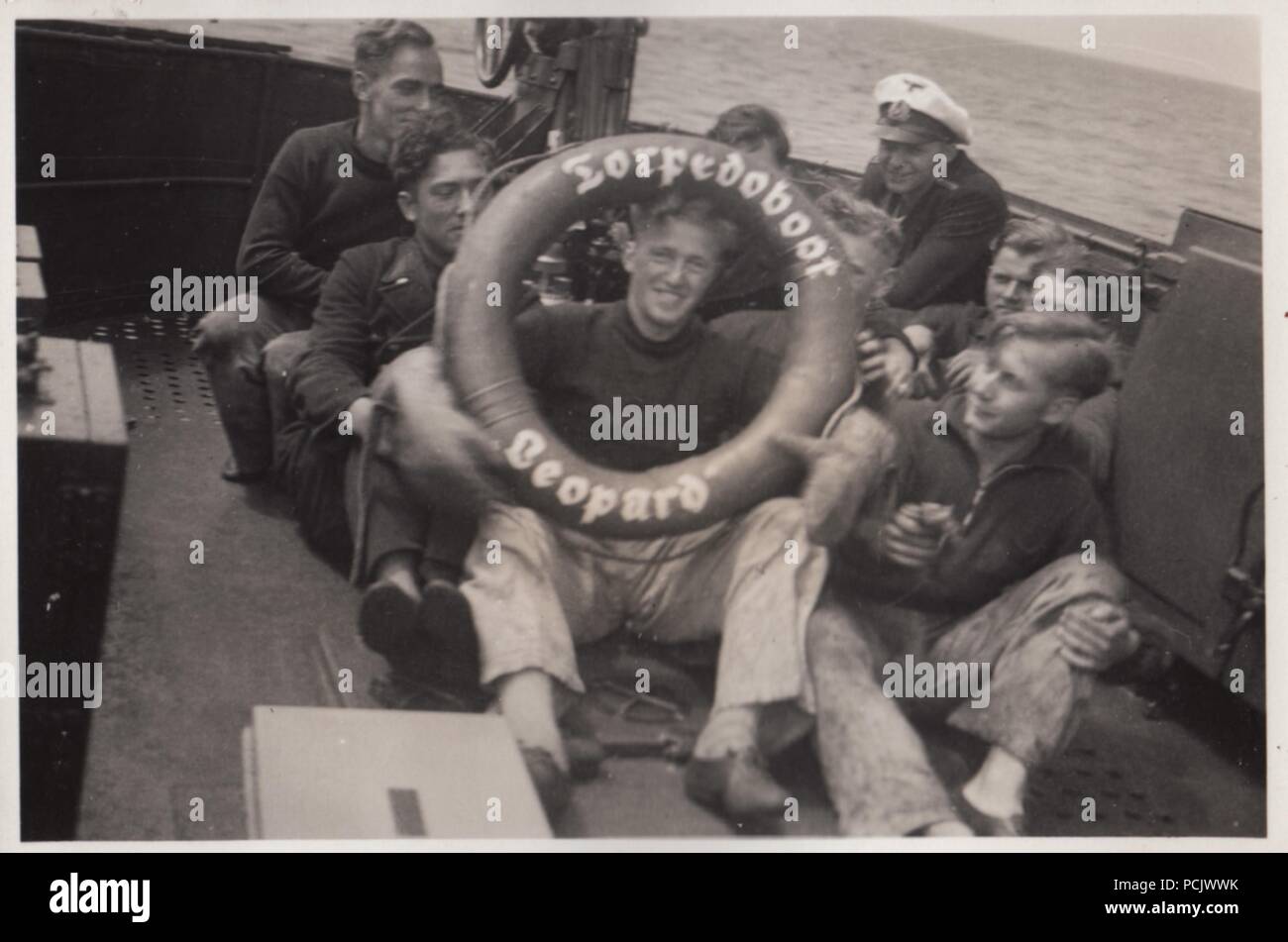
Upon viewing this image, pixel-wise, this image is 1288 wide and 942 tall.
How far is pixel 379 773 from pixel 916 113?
5.60ft

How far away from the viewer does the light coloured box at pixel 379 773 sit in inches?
136

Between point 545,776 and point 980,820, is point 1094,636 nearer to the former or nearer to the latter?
point 980,820

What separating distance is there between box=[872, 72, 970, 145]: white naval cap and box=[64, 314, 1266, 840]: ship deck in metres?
1.18

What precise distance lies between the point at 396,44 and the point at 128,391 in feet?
2.88

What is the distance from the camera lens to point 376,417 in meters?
3.49

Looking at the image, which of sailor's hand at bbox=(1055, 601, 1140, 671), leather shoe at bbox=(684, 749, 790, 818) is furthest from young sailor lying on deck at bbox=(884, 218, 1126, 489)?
leather shoe at bbox=(684, 749, 790, 818)

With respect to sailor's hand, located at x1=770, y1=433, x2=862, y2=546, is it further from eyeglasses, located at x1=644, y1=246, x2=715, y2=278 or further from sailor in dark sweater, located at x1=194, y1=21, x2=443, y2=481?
sailor in dark sweater, located at x1=194, y1=21, x2=443, y2=481

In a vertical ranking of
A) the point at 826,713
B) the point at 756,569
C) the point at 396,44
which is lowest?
the point at 826,713

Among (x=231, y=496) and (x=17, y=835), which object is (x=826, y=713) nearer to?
(x=231, y=496)

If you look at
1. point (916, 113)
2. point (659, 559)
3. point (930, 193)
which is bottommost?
point (659, 559)

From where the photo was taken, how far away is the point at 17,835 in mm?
3551

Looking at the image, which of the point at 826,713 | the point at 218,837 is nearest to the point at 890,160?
the point at 826,713

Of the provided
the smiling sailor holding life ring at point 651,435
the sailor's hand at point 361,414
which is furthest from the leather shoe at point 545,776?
the sailor's hand at point 361,414

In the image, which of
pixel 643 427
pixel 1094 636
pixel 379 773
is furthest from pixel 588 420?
pixel 1094 636
